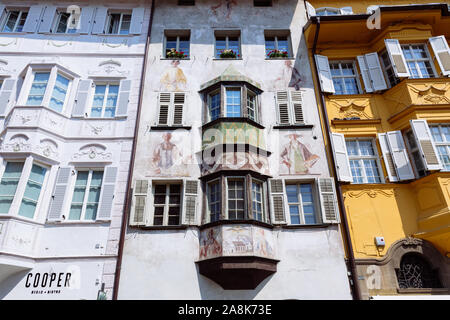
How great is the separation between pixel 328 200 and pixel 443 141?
4279mm

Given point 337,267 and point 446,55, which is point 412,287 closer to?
point 337,267

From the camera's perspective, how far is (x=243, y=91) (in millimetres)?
10453

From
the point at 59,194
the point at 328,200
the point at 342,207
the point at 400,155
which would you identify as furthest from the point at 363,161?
the point at 59,194

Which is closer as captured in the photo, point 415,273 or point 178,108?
point 415,273

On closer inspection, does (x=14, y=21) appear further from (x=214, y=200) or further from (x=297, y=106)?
(x=297, y=106)

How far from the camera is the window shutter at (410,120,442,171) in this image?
880 centimetres

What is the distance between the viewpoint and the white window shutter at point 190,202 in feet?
28.7

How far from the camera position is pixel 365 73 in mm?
11078

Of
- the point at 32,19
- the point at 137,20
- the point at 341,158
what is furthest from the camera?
the point at 137,20

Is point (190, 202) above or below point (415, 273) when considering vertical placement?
above

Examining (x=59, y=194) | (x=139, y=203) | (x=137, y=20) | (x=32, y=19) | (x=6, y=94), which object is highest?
(x=137, y=20)

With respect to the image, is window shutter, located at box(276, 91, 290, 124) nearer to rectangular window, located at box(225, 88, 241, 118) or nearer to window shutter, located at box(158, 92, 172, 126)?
rectangular window, located at box(225, 88, 241, 118)

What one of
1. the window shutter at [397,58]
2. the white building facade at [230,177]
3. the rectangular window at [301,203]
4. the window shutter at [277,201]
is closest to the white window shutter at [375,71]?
the window shutter at [397,58]
